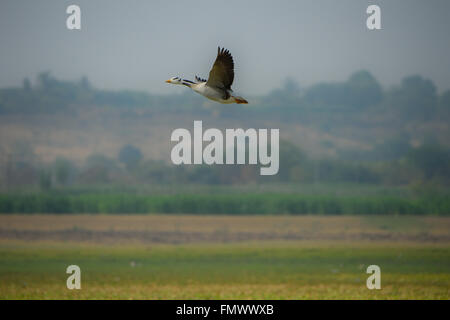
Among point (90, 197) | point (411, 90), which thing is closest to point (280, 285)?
point (90, 197)

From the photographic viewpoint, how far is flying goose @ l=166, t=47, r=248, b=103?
9.59 meters

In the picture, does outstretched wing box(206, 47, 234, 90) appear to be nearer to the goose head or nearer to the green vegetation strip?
the goose head

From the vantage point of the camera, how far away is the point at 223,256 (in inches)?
1395

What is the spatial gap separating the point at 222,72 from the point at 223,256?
25.8 meters

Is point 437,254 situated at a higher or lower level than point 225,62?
lower

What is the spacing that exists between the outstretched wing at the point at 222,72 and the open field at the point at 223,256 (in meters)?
9.88

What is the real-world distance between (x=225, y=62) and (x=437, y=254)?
27596 millimetres

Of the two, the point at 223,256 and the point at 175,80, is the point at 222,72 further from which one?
the point at 223,256

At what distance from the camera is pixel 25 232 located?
149 feet

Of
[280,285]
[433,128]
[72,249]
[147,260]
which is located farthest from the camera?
[433,128]

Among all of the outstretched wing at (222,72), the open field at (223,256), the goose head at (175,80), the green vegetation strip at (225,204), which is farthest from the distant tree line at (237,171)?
the goose head at (175,80)

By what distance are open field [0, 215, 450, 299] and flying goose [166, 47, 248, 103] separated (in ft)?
32.5
